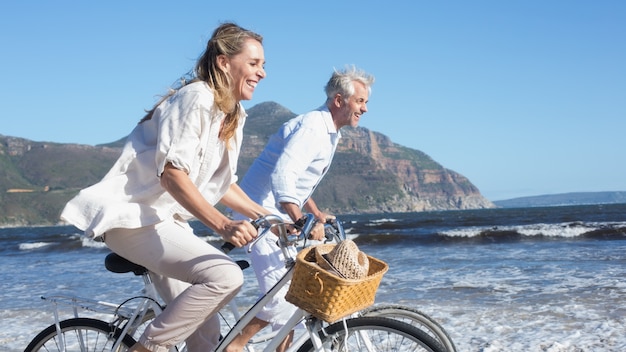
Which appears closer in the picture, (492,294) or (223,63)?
(223,63)

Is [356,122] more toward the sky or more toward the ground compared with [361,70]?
more toward the ground

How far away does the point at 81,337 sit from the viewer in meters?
2.97

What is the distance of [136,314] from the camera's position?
9.14ft

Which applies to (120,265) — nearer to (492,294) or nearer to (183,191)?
(183,191)

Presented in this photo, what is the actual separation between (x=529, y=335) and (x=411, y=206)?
16191 centimetres

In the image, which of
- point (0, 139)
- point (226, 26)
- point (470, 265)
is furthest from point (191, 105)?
point (0, 139)

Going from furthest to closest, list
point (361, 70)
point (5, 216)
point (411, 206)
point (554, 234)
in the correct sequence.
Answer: point (411, 206)
point (5, 216)
point (554, 234)
point (361, 70)

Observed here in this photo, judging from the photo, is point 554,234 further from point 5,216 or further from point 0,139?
point 0,139

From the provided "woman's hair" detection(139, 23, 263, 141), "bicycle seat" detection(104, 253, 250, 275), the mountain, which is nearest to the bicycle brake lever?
"woman's hair" detection(139, 23, 263, 141)

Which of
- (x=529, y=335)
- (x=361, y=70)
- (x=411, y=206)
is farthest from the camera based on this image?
(x=411, y=206)

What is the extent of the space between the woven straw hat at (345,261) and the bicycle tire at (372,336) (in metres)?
0.21

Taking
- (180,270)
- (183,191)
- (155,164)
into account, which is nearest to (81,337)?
(180,270)

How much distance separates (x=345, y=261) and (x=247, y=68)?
84cm

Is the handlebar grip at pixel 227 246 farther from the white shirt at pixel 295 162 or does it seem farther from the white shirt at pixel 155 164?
the white shirt at pixel 295 162
